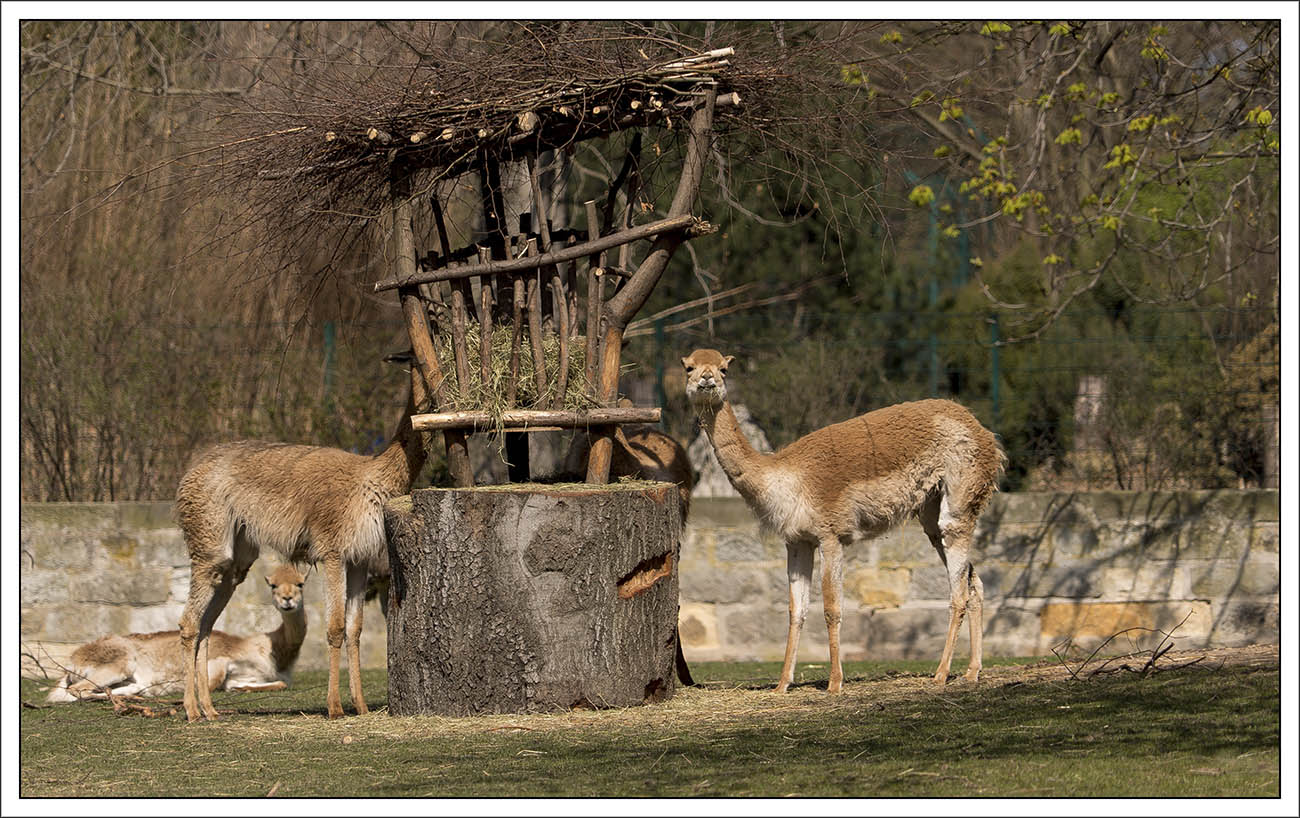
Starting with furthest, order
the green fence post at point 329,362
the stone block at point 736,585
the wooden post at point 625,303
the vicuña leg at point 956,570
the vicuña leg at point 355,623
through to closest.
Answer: the green fence post at point 329,362
the stone block at point 736,585
the vicuña leg at point 956,570
the vicuña leg at point 355,623
the wooden post at point 625,303

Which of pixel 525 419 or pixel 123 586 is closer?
pixel 525 419

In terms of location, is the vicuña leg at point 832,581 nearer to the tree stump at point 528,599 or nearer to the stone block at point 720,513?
the tree stump at point 528,599

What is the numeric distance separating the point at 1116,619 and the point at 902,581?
5.69 feet

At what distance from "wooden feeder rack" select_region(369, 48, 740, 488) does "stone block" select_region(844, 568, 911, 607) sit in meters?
4.56

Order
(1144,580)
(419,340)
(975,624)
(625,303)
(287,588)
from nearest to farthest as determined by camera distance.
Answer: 1. (625,303)
2. (419,340)
3. (975,624)
4. (287,588)
5. (1144,580)

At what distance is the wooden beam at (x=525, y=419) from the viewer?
332 inches

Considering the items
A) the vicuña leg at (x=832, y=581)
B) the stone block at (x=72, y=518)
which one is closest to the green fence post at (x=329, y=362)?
the stone block at (x=72, y=518)

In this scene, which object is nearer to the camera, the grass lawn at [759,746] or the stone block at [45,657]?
the grass lawn at [759,746]

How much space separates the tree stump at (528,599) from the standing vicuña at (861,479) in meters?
1.12

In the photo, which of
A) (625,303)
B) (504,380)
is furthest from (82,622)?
(625,303)

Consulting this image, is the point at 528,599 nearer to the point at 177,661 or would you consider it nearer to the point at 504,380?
the point at 504,380

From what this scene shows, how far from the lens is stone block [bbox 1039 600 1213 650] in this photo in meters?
12.7

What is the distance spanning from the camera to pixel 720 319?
20.6 metres

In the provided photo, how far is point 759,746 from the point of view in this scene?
712 centimetres
